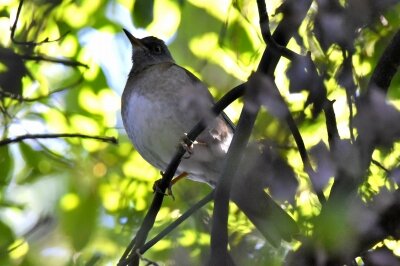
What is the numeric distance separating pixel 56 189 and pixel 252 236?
1.69 m

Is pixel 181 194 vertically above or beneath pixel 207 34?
beneath

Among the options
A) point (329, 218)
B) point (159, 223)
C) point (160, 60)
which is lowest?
point (329, 218)

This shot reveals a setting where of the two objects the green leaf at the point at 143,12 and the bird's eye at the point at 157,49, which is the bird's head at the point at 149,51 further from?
the green leaf at the point at 143,12

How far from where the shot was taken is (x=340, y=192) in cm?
284

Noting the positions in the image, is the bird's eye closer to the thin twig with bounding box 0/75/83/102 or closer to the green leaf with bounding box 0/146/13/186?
the thin twig with bounding box 0/75/83/102

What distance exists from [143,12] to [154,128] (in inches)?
38.0

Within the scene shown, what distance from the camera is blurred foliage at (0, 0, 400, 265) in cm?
408

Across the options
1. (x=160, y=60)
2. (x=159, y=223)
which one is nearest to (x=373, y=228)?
(x=159, y=223)

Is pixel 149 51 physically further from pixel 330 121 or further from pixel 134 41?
pixel 330 121

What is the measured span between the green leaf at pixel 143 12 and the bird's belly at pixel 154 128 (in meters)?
0.86

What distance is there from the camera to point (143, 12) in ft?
13.7

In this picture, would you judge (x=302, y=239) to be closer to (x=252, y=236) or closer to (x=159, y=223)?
(x=252, y=236)

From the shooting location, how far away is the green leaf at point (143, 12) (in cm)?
414

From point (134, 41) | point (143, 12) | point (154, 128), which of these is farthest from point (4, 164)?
point (134, 41)
